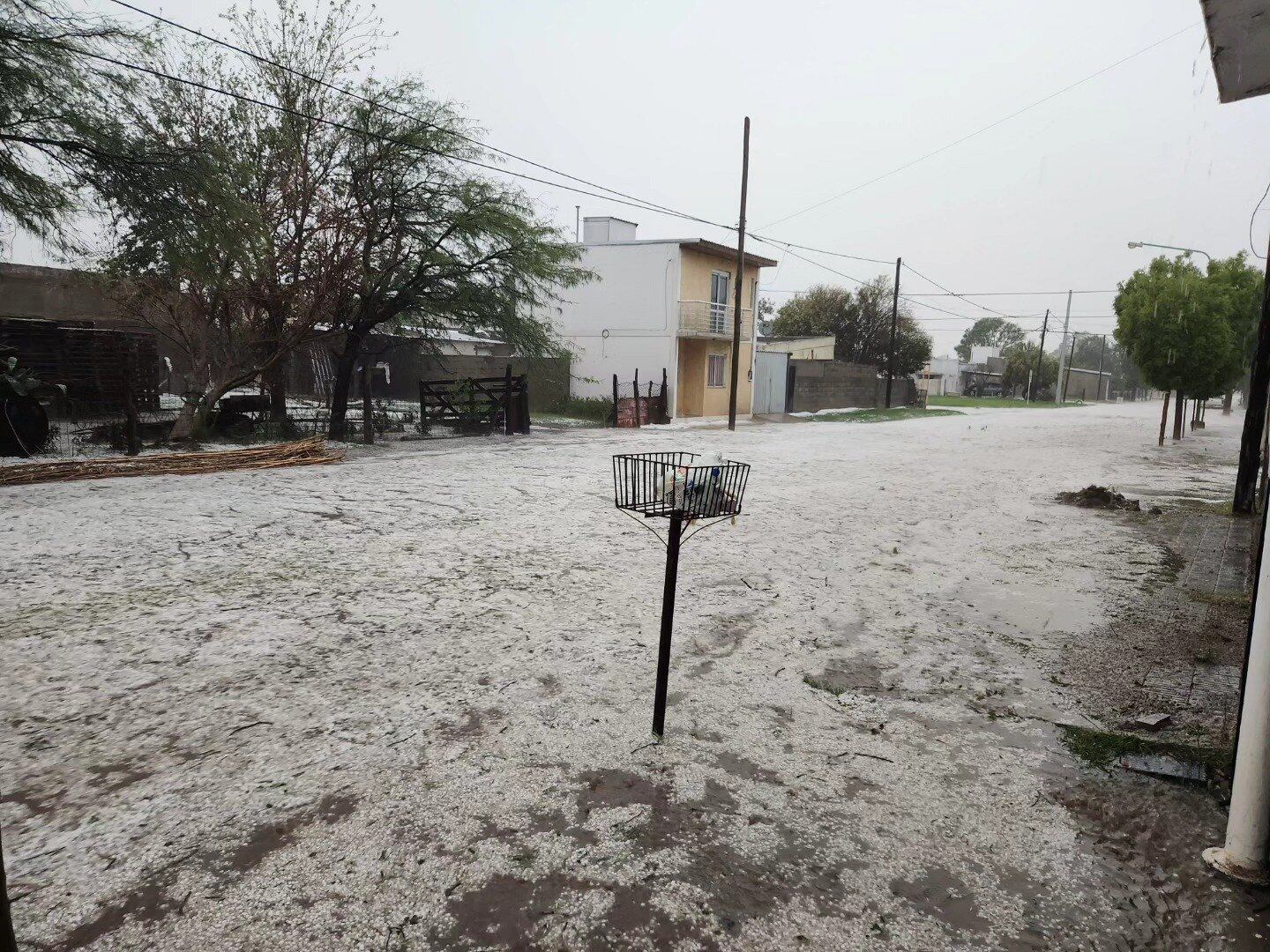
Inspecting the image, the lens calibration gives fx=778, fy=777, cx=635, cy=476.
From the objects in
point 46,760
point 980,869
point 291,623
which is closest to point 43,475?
point 291,623

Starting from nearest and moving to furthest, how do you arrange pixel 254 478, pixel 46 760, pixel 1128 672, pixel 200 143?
pixel 46 760
pixel 1128 672
pixel 254 478
pixel 200 143

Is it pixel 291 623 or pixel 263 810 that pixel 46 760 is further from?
pixel 291 623

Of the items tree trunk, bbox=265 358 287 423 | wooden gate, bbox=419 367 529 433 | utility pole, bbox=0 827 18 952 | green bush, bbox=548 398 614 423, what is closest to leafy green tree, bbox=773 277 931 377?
green bush, bbox=548 398 614 423

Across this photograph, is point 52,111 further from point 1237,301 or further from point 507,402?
point 1237,301

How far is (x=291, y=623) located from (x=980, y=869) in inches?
162

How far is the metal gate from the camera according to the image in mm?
33969

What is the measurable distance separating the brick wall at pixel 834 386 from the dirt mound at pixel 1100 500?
25.0m

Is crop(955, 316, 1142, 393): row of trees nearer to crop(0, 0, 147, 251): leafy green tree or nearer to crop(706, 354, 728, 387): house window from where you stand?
crop(706, 354, 728, 387): house window

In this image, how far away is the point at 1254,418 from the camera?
9.28 metres

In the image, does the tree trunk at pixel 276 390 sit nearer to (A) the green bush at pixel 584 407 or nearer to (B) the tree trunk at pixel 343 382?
(B) the tree trunk at pixel 343 382

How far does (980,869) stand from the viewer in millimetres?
2717

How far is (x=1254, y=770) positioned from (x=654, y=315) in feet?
89.0

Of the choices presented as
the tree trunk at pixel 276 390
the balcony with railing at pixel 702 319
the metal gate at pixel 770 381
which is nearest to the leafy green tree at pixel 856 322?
the metal gate at pixel 770 381

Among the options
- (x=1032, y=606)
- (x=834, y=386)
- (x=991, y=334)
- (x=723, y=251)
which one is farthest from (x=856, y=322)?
(x=991, y=334)
